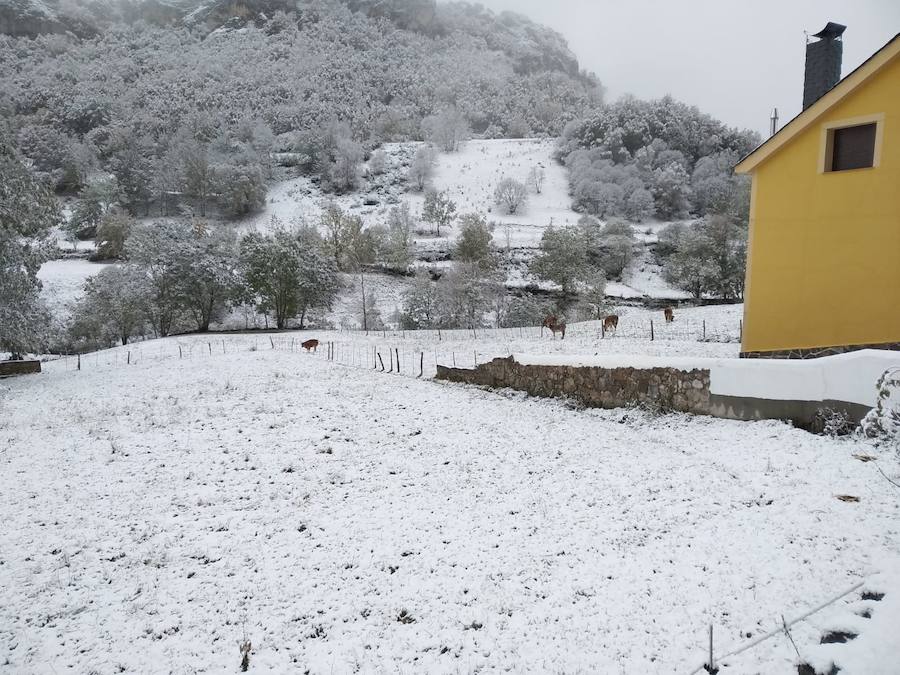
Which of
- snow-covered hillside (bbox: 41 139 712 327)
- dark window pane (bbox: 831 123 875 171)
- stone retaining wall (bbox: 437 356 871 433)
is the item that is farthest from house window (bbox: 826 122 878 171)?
snow-covered hillside (bbox: 41 139 712 327)

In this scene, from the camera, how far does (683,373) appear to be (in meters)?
9.70

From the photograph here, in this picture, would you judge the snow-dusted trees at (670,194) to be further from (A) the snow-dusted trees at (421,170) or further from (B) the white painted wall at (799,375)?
(B) the white painted wall at (799,375)

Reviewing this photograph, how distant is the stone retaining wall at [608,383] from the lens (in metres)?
9.61

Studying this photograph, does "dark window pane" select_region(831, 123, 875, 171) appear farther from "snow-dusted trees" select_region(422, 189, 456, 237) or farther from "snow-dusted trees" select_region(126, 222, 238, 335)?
"snow-dusted trees" select_region(422, 189, 456, 237)

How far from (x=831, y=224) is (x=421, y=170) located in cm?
→ 6630

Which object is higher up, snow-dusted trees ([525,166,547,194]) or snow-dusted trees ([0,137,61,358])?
snow-dusted trees ([525,166,547,194])

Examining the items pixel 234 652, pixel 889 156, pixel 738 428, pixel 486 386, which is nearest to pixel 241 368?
pixel 486 386

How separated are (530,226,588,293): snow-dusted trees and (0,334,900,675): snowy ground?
29214 millimetres

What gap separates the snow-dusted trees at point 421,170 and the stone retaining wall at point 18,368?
185ft

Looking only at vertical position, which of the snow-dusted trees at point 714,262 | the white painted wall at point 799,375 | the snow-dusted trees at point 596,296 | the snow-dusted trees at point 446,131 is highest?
the snow-dusted trees at point 446,131

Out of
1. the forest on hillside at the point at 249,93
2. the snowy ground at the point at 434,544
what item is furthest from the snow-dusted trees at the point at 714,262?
the forest on hillside at the point at 249,93

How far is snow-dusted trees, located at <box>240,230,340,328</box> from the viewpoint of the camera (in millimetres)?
33156

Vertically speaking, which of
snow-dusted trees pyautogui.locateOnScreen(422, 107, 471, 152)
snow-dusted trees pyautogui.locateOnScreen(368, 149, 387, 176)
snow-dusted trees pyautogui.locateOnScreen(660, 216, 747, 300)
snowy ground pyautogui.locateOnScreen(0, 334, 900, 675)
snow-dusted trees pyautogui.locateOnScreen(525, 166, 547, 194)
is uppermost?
snow-dusted trees pyautogui.locateOnScreen(422, 107, 471, 152)

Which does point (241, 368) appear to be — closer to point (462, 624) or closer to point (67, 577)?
point (67, 577)
